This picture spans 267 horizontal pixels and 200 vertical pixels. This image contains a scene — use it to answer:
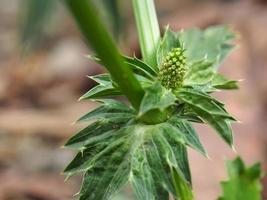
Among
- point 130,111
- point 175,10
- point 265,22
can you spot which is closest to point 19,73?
point 175,10

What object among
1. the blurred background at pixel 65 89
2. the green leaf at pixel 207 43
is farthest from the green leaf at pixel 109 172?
the blurred background at pixel 65 89

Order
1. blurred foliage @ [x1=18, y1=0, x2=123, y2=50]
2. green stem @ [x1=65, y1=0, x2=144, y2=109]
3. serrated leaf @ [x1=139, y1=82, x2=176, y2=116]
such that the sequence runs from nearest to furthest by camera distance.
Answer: green stem @ [x1=65, y1=0, x2=144, y2=109] < serrated leaf @ [x1=139, y1=82, x2=176, y2=116] < blurred foliage @ [x1=18, y1=0, x2=123, y2=50]

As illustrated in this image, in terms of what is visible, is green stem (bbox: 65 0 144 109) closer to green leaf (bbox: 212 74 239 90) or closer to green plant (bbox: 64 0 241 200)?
green plant (bbox: 64 0 241 200)

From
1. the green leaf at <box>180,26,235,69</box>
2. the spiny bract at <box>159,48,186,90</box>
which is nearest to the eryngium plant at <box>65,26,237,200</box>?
the spiny bract at <box>159,48,186,90</box>

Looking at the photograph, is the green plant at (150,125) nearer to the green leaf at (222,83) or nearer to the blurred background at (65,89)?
the green leaf at (222,83)

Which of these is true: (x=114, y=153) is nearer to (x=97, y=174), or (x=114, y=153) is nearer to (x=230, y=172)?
(x=97, y=174)

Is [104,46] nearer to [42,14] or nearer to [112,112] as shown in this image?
[112,112]
